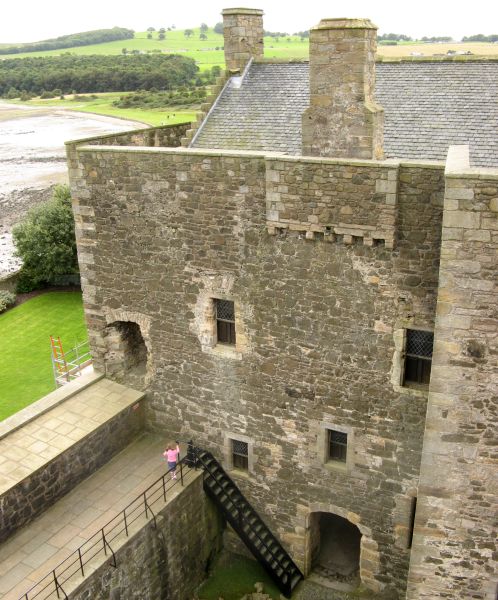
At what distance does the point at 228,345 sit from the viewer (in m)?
12.8

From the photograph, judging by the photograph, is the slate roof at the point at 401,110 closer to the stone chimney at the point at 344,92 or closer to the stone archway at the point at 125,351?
the stone chimney at the point at 344,92

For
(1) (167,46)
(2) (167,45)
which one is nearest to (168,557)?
(1) (167,46)

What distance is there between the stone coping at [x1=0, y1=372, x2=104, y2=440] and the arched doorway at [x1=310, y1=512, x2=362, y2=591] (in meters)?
5.79

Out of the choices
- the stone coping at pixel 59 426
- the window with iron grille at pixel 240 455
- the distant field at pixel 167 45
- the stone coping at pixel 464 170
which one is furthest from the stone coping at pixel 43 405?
the distant field at pixel 167 45

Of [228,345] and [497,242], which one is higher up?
[497,242]

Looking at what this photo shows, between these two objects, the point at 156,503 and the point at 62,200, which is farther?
the point at 62,200

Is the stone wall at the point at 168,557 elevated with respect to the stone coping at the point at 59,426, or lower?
lower

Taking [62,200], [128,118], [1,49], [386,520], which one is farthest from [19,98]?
[386,520]

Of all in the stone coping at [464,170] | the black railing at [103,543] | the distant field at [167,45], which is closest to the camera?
the stone coping at [464,170]

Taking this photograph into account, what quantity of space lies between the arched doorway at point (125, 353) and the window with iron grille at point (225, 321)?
2.36 meters

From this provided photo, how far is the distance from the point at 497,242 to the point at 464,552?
4130 millimetres

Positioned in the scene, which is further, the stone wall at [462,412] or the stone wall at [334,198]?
the stone wall at [334,198]

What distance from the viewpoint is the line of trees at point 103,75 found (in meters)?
75.9

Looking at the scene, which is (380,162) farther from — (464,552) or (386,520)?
(386,520)
